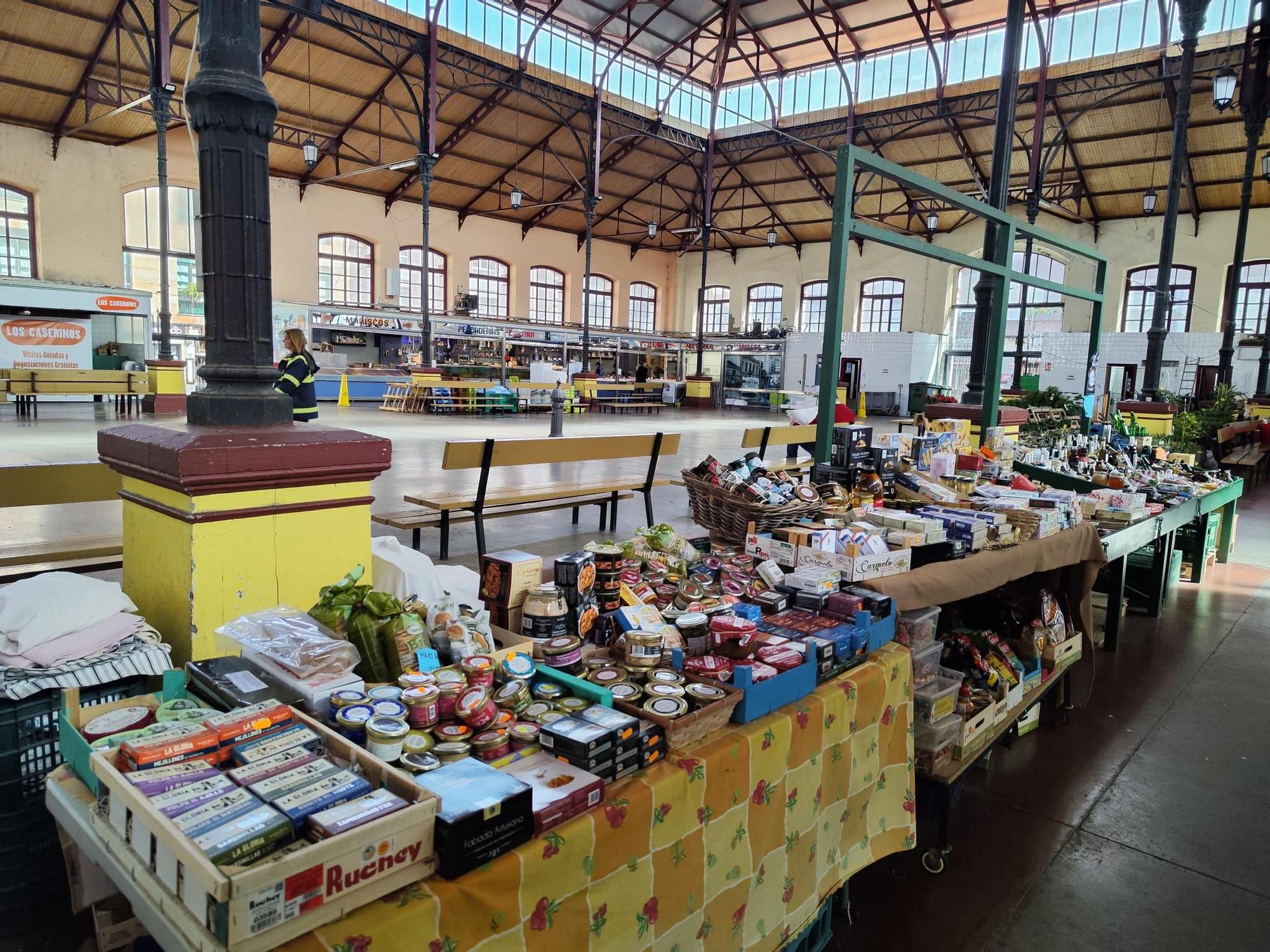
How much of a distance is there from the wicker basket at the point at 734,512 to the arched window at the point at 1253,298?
25.9m

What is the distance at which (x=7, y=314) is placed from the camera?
52.7 ft

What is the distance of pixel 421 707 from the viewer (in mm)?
1361

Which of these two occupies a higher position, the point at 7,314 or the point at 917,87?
the point at 917,87

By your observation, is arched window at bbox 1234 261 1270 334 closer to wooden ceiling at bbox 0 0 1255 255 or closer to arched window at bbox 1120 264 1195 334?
arched window at bbox 1120 264 1195 334

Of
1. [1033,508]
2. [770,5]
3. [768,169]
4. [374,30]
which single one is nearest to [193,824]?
[1033,508]

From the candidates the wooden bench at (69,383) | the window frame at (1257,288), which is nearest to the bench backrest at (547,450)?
the wooden bench at (69,383)

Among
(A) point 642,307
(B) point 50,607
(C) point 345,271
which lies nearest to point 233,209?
(B) point 50,607

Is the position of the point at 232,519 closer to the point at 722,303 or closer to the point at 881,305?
the point at 881,305

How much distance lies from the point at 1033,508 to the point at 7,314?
1977 cm

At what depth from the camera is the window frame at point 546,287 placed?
28.8 m

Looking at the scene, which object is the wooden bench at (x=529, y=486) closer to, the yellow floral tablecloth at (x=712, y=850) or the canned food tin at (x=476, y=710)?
the yellow floral tablecloth at (x=712, y=850)

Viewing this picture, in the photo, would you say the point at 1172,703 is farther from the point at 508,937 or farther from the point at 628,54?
the point at 628,54

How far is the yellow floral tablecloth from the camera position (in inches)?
43.8

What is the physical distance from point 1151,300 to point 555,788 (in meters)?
29.0
